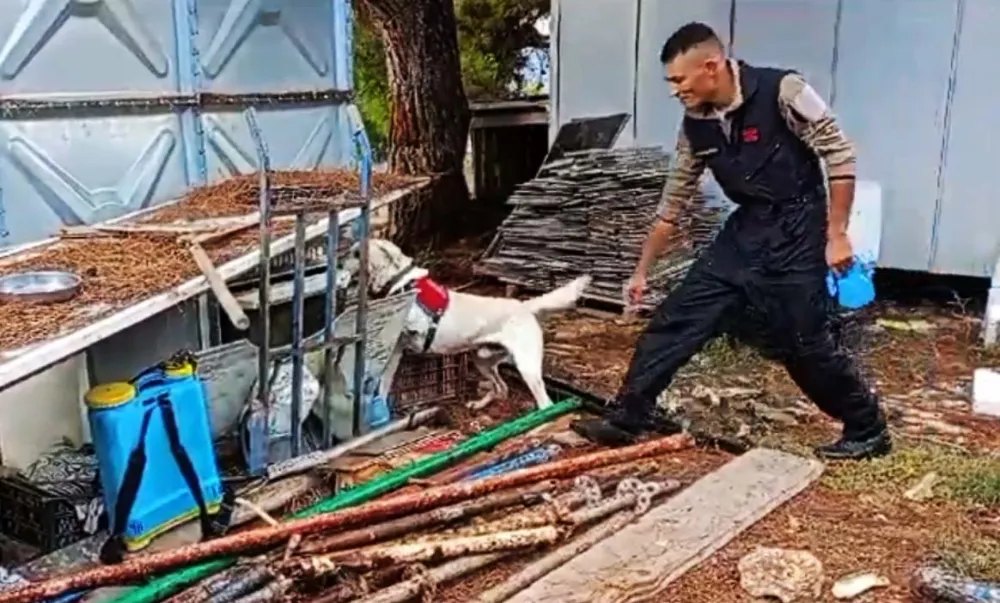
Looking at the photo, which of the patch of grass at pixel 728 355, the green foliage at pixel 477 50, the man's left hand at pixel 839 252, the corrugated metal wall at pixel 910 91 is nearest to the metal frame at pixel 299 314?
the man's left hand at pixel 839 252

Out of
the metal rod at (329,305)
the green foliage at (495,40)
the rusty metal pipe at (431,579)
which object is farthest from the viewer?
the green foliage at (495,40)

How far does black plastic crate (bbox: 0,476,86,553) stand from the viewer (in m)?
3.29

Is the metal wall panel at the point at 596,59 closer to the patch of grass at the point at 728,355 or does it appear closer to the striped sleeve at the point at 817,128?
the patch of grass at the point at 728,355

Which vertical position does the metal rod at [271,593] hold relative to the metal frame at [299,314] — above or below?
below

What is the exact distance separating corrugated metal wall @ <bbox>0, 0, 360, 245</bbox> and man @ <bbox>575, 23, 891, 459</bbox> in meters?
2.13

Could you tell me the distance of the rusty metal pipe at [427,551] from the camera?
119 inches

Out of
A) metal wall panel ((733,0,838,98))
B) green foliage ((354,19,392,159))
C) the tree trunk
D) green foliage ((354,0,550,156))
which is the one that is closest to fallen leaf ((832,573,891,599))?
metal wall panel ((733,0,838,98))

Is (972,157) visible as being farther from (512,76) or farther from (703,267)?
(512,76)

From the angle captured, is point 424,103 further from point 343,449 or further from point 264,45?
point 343,449

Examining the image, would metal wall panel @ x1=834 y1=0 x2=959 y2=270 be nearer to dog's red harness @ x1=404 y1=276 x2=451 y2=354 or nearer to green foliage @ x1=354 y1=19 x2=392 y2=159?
dog's red harness @ x1=404 y1=276 x2=451 y2=354

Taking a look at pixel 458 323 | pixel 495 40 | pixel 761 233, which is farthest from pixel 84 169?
pixel 495 40

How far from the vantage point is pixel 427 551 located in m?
3.16

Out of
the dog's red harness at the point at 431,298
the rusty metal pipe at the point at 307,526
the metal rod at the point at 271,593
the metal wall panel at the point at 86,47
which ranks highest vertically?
the metal wall panel at the point at 86,47

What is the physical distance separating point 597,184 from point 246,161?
2.92m
